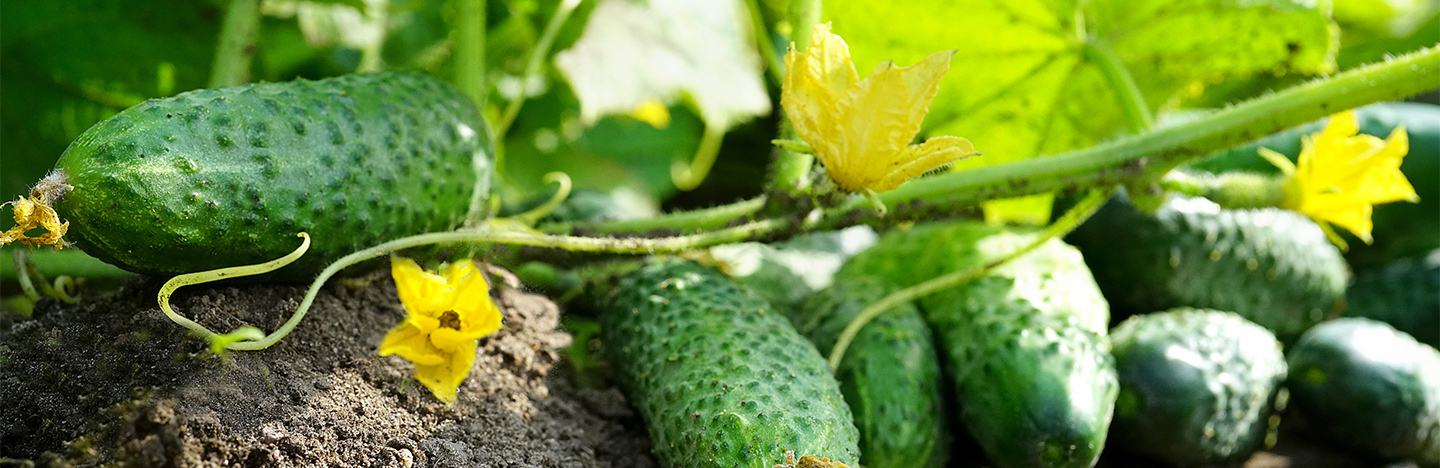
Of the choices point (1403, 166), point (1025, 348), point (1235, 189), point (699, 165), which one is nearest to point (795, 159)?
point (1025, 348)

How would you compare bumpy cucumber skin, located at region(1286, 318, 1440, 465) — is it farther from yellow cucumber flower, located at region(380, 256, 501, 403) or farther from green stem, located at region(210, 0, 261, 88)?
green stem, located at region(210, 0, 261, 88)

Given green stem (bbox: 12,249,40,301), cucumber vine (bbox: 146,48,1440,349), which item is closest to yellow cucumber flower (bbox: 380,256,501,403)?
cucumber vine (bbox: 146,48,1440,349)

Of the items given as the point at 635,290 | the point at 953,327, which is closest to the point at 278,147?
the point at 635,290

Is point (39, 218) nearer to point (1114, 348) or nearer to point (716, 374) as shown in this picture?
point (716, 374)

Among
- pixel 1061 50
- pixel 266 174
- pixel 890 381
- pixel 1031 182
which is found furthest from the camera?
pixel 1061 50

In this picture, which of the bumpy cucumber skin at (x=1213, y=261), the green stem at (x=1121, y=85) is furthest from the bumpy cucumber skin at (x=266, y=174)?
the bumpy cucumber skin at (x=1213, y=261)

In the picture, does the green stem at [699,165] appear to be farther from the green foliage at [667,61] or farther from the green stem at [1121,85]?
the green stem at [1121,85]
